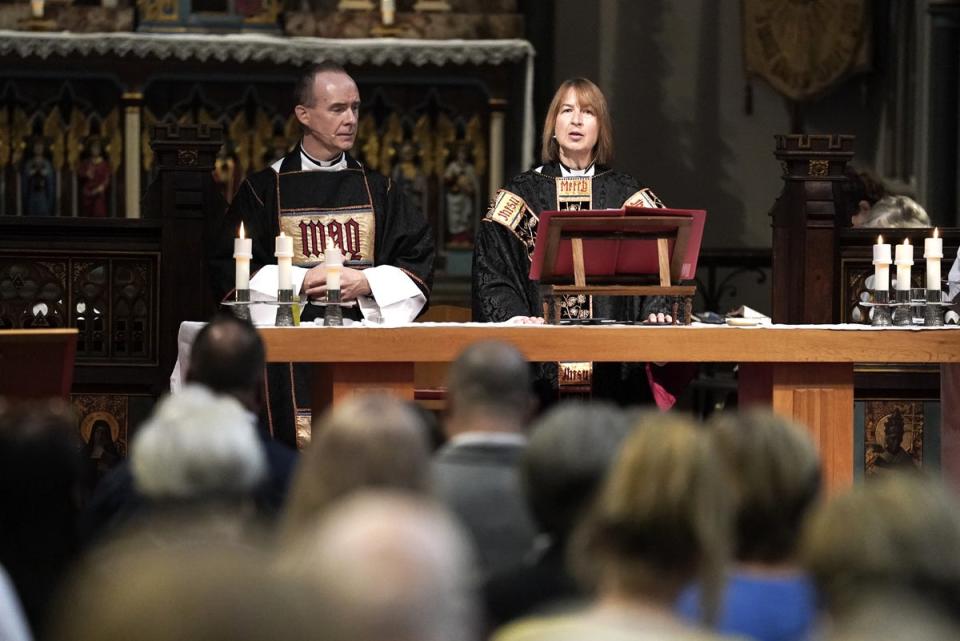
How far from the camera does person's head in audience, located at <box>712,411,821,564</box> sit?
3406 mm

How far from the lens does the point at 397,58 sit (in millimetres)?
11805

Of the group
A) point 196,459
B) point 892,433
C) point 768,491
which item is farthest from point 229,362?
point 892,433

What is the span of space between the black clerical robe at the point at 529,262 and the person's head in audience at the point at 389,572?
5.08 m

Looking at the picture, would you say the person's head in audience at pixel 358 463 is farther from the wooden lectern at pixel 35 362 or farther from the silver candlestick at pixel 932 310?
the silver candlestick at pixel 932 310

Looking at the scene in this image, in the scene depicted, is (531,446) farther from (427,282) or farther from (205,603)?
(427,282)

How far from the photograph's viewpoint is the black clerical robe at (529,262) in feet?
24.5

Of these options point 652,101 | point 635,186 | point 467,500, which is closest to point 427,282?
point 635,186

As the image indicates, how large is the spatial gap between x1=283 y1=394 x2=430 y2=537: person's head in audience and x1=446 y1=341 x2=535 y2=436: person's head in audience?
889 millimetres

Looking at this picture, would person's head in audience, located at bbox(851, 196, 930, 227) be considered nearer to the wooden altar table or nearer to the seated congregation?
the wooden altar table

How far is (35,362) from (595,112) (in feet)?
8.27

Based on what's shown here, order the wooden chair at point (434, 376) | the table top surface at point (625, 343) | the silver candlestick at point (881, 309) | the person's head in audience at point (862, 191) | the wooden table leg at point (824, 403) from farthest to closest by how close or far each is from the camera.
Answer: the person's head in audience at point (862, 191) → the wooden chair at point (434, 376) → the silver candlestick at point (881, 309) → the wooden table leg at point (824, 403) → the table top surface at point (625, 343)

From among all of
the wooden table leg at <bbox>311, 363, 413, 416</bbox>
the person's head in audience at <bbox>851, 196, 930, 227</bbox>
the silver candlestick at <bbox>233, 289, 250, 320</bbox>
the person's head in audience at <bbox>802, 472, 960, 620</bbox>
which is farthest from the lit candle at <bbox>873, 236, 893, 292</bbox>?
the person's head in audience at <bbox>802, 472, 960, 620</bbox>

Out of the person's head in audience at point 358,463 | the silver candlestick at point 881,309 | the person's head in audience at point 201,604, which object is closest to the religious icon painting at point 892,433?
the silver candlestick at point 881,309

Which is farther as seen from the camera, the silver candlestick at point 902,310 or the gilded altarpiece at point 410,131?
the gilded altarpiece at point 410,131
